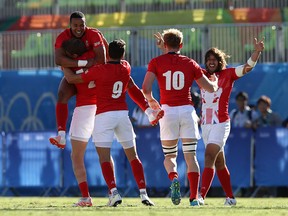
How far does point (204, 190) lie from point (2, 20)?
16.1 meters

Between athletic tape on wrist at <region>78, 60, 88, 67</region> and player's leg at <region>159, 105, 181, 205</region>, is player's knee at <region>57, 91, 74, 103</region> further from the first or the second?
player's leg at <region>159, 105, 181, 205</region>

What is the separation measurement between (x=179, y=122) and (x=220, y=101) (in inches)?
35.4

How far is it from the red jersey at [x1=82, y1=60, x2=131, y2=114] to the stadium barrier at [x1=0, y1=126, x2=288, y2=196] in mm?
7248

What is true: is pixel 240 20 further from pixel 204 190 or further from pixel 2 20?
pixel 204 190

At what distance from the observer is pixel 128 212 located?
47.3ft

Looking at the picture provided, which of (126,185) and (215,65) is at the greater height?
(215,65)

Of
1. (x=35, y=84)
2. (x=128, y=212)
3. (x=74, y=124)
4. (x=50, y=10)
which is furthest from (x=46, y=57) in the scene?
(x=128, y=212)

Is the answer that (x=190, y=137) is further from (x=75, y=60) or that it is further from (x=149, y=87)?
(x=75, y=60)

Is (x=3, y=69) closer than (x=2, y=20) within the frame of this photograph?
Yes

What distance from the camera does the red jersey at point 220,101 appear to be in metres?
16.8

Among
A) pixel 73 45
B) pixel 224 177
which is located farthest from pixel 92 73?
pixel 224 177

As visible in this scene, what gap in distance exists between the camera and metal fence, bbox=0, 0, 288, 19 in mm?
29281

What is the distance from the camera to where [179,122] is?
1617cm

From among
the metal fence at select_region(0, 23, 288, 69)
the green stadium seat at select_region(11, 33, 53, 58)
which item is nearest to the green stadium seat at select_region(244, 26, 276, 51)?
the metal fence at select_region(0, 23, 288, 69)
